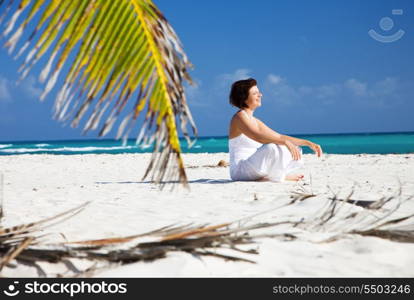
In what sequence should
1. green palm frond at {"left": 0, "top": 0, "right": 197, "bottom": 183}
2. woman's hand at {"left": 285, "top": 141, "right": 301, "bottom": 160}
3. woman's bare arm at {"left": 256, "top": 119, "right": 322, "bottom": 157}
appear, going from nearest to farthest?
green palm frond at {"left": 0, "top": 0, "right": 197, "bottom": 183}, woman's bare arm at {"left": 256, "top": 119, "right": 322, "bottom": 157}, woman's hand at {"left": 285, "top": 141, "right": 301, "bottom": 160}

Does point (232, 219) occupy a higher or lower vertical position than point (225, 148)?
lower

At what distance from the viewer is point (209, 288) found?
1510 mm

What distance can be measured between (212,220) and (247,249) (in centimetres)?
79

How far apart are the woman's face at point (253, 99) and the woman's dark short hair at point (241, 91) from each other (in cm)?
3

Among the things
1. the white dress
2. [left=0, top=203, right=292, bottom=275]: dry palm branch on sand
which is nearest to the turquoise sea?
the white dress

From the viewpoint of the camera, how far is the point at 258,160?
180 inches

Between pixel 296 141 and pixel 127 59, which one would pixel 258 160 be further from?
pixel 127 59

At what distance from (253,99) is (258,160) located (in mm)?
681

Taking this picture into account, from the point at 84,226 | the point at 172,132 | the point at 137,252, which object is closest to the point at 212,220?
the point at 84,226

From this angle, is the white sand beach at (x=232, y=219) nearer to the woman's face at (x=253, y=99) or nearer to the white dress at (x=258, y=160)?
the white dress at (x=258, y=160)

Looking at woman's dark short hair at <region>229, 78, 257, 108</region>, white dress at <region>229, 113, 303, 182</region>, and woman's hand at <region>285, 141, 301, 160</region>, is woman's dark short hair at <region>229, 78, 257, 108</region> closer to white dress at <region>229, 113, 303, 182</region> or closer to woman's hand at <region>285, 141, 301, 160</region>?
white dress at <region>229, 113, 303, 182</region>

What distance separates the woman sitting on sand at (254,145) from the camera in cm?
442

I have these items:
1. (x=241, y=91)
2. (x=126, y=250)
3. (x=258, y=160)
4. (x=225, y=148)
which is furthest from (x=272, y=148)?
(x=225, y=148)

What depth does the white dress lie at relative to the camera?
4488 millimetres
